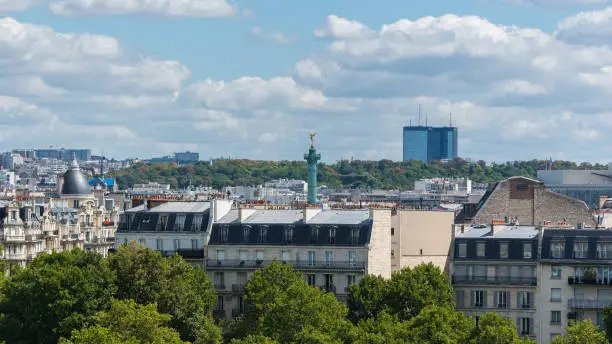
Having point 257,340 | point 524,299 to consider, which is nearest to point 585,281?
point 524,299

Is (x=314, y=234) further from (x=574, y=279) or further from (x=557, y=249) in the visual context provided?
(x=574, y=279)

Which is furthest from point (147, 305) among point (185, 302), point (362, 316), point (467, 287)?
point (467, 287)

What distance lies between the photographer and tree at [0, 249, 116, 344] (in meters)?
94.1

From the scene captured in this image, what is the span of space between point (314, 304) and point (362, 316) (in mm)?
6977

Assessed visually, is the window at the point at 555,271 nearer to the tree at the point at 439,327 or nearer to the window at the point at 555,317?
the window at the point at 555,317

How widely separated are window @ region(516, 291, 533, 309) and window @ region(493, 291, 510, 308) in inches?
25.8

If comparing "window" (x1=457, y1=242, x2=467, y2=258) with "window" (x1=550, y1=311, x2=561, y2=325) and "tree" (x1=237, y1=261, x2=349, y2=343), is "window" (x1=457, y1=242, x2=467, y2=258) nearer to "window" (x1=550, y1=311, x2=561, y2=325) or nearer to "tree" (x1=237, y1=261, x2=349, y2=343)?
"window" (x1=550, y1=311, x2=561, y2=325)

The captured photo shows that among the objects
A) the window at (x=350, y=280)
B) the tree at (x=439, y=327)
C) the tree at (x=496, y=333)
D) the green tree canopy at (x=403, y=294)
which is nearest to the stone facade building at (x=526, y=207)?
the window at (x=350, y=280)

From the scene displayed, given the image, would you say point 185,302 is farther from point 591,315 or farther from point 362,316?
point 591,315

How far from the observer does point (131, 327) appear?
287 ft

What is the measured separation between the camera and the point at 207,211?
105562 mm

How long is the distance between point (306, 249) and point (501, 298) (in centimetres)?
1213

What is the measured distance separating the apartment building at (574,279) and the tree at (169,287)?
1919 cm

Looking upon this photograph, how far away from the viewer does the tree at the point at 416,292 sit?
94.6 meters
